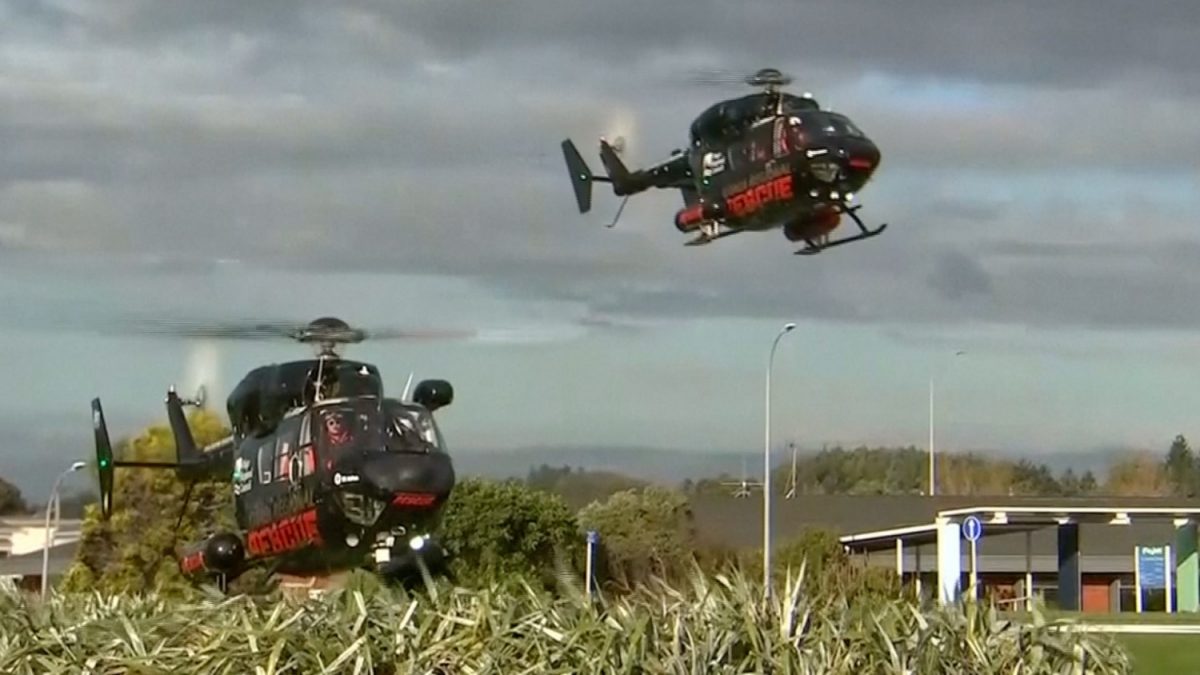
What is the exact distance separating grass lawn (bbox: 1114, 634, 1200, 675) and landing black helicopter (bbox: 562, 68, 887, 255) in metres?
7.31

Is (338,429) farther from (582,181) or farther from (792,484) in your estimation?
(792,484)

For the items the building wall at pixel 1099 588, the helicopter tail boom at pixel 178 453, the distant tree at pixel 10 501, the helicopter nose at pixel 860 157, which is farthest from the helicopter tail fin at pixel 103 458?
the distant tree at pixel 10 501

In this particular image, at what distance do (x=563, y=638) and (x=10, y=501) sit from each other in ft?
392

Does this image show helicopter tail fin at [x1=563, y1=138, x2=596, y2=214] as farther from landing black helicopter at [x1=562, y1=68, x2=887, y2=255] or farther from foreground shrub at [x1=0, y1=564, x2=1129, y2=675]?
foreground shrub at [x1=0, y1=564, x2=1129, y2=675]

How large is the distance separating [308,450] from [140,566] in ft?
98.5

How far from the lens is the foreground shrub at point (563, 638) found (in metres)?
12.8

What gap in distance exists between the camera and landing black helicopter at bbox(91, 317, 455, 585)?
2988cm

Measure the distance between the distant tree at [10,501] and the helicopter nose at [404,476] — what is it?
319ft

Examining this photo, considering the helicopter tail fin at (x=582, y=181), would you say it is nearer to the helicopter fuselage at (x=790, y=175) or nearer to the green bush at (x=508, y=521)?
the helicopter fuselage at (x=790, y=175)

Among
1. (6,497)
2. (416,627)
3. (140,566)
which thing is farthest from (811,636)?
(6,497)

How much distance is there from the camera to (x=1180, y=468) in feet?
470

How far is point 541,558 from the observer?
2162 inches

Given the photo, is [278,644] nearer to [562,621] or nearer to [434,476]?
[562,621]

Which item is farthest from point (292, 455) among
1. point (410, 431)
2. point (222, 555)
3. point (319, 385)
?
point (222, 555)
